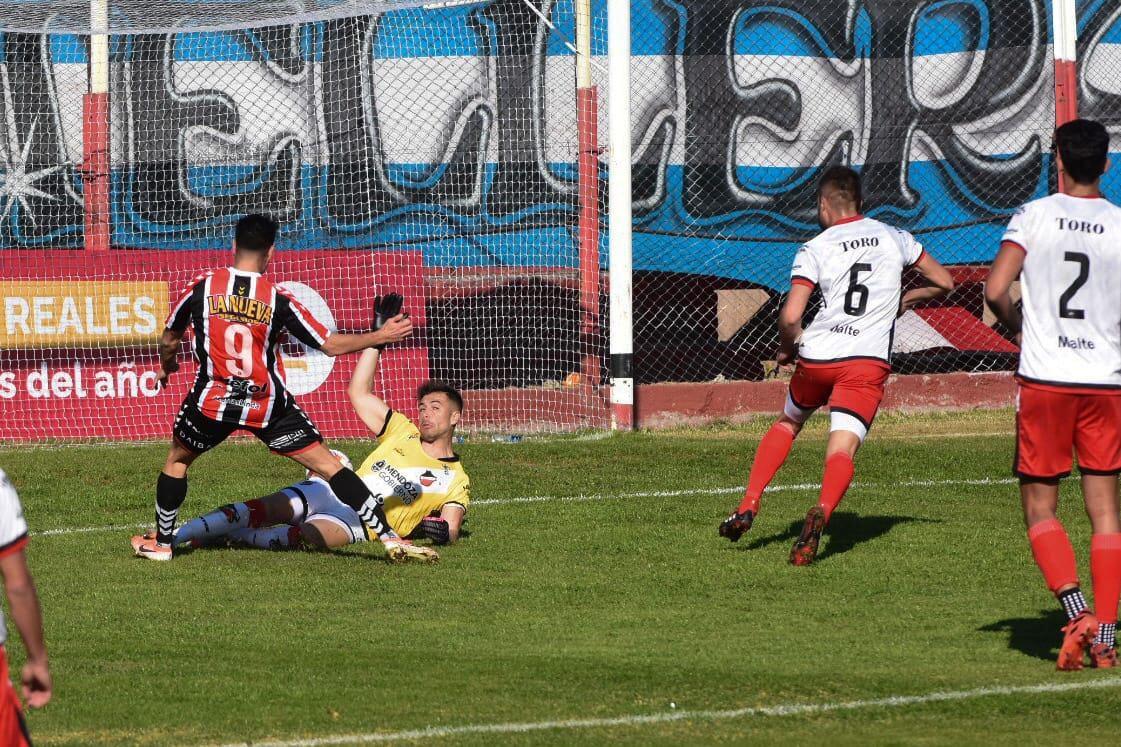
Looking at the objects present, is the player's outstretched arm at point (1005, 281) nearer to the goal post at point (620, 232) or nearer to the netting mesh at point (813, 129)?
the goal post at point (620, 232)

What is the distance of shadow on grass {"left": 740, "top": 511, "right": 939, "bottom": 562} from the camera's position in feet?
31.8

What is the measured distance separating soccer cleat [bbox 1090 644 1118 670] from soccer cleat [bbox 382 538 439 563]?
3.88m

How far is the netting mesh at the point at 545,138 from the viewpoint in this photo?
1791 centimetres

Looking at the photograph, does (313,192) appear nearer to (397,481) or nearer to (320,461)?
(397,481)

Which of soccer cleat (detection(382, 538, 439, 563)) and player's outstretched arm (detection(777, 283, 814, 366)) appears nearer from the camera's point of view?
player's outstretched arm (detection(777, 283, 814, 366))

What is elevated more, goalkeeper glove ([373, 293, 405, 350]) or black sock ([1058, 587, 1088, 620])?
goalkeeper glove ([373, 293, 405, 350])

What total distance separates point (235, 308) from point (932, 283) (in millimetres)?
3863

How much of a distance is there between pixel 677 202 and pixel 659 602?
11254mm

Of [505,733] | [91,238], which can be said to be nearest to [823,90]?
[91,238]

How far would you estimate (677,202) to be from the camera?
746 inches

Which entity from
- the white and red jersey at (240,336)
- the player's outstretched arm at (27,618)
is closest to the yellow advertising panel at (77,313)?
the white and red jersey at (240,336)

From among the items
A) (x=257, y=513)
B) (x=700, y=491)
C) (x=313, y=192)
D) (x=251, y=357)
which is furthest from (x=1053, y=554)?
(x=313, y=192)

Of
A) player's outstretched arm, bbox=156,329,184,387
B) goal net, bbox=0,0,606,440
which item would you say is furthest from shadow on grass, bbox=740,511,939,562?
goal net, bbox=0,0,606,440

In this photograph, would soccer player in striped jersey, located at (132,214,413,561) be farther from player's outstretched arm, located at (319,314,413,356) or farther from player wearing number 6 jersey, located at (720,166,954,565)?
player wearing number 6 jersey, located at (720,166,954,565)
